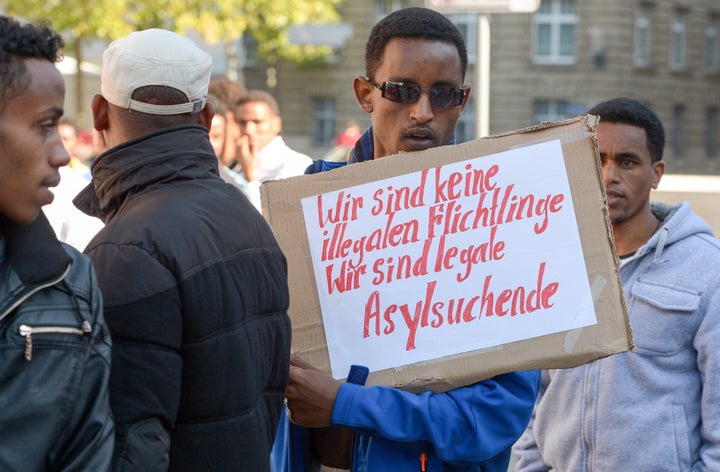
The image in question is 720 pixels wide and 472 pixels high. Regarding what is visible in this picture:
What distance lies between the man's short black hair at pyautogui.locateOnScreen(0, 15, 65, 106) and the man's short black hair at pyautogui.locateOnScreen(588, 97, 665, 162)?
7.08 feet

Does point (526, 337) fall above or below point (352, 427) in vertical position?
above

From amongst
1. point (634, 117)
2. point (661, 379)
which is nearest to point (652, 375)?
point (661, 379)

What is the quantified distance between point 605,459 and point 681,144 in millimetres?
36766

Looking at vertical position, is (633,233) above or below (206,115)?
below

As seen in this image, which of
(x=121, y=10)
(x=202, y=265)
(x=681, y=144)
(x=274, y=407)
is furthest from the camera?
(x=681, y=144)

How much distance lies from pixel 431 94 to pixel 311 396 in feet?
2.75

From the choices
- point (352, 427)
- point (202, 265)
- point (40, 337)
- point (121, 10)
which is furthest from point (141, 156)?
point (121, 10)

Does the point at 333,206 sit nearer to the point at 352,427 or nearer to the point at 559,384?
the point at 352,427

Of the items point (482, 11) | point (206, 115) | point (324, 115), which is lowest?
point (324, 115)

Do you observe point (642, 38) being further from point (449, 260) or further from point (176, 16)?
point (449, 260)

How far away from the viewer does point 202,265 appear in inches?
84.2

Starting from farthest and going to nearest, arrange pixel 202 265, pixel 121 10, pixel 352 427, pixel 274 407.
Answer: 1. pixel 121 10
2. pixel 352 427
3. pixel 274 407
4. pixel 202 265

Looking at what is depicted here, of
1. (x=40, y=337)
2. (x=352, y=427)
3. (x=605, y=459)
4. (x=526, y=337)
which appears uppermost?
(x=40, y=337)

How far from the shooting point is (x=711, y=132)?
4012 cm
